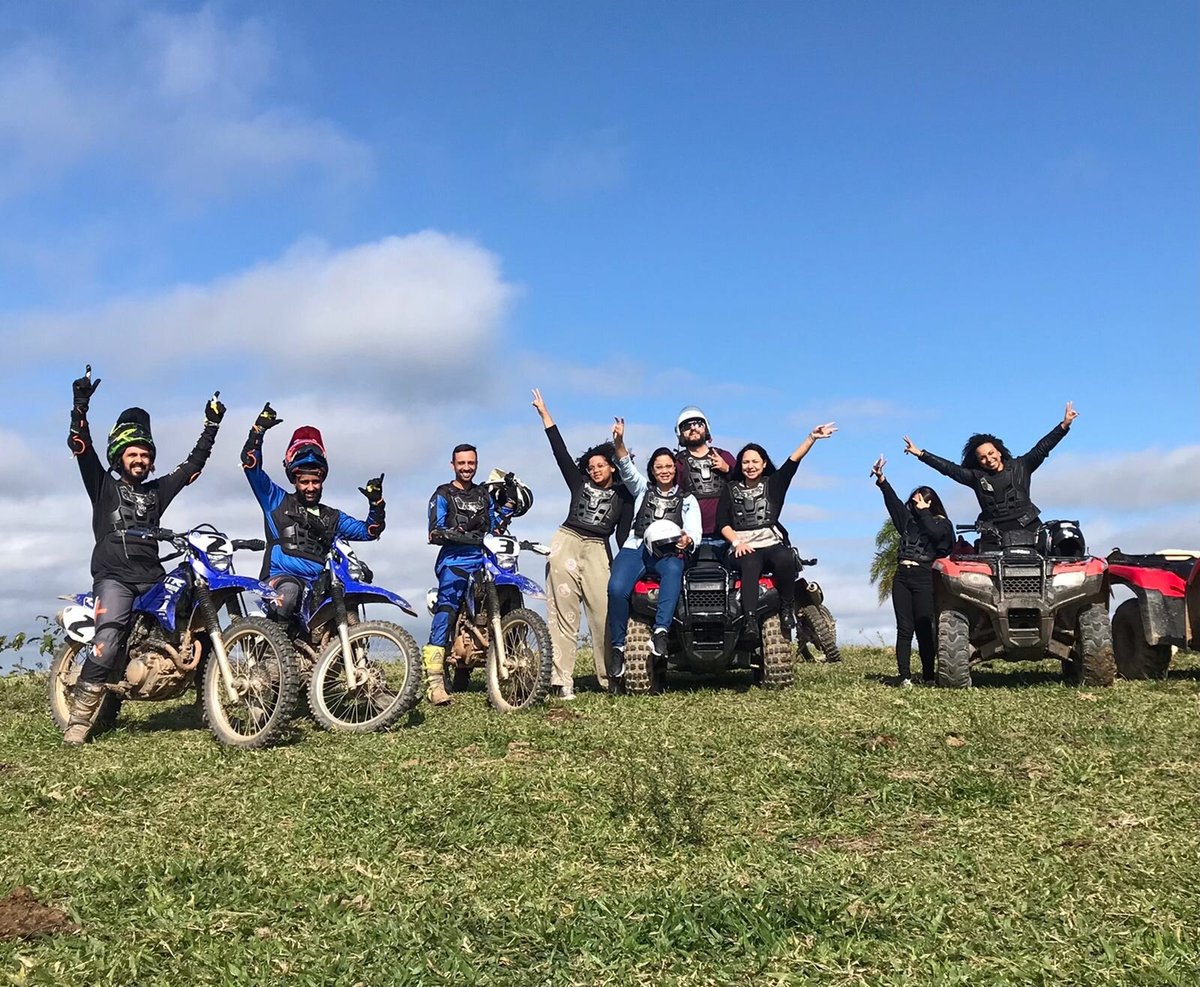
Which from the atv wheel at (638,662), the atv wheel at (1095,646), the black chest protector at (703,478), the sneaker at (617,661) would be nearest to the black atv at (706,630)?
the atv wheel at (638,662)

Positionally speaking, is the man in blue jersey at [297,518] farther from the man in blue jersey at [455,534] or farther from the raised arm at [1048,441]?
the raised arm at [1048,441]

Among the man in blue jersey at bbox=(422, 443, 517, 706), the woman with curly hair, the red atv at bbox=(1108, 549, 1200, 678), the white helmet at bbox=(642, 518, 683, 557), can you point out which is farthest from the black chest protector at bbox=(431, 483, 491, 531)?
the red atv at bbox=(1108, 549, 1200, 678)

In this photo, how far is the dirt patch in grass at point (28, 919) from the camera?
3912mm

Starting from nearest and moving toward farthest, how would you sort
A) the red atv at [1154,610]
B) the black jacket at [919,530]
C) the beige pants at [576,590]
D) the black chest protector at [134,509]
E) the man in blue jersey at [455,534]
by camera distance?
the black chest protector at [134,509]
the man in blue jersey at [455,534]
the beige pants at [576,590]
the red atv at [1154,610]
the black jacket at [919,530]

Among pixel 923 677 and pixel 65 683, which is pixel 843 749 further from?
pixel 65 683

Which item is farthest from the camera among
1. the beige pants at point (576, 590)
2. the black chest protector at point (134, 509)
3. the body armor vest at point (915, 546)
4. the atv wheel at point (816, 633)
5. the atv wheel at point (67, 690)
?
the atv wheel at point (816, 633)

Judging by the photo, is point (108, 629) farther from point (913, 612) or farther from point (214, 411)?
point (913, 612)

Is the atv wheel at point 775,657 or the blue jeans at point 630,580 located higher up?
the blue jeans at point 630,580

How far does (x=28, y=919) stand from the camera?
13.2ft

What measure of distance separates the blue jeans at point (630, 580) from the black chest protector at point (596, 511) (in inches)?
15.0

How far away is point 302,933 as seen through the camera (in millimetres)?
3836

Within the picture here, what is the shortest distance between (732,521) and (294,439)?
4485 mm

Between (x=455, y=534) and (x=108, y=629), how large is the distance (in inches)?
118

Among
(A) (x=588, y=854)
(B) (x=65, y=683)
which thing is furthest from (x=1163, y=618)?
(B) (x=65, y=683)
